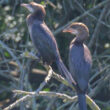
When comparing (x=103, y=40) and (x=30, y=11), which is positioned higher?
(x=30, y=11)

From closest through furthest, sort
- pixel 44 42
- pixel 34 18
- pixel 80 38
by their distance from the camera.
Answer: pixel 44 42
pixel 80 38
pixel 34 18

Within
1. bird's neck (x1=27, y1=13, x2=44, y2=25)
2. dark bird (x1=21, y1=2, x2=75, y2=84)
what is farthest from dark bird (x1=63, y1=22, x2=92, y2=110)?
bird's neck (x1=27, y1=13, x2=44, y2=25)

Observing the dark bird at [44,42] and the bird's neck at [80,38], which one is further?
the bird's neck at [80,38]

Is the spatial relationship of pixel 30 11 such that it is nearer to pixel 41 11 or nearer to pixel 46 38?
pixel 41 11

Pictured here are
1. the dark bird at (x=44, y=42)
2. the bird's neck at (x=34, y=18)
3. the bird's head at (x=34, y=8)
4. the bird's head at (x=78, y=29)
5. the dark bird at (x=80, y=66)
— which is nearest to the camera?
the dark bird at (x=80, y=66)

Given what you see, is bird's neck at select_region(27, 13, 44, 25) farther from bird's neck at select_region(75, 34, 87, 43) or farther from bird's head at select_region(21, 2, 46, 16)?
bird's neck at select_region(75, 34, 87, 43)

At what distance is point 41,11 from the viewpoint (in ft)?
21.3

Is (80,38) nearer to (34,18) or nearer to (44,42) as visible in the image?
(44,42)

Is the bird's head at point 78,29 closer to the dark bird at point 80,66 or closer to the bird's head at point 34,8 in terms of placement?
the dark bird at point 80,66

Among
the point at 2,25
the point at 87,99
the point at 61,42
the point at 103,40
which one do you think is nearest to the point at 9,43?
the point at 2,25

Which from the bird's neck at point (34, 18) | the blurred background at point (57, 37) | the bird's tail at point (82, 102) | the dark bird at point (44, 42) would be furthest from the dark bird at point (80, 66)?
the blurred background at point (57, 37)

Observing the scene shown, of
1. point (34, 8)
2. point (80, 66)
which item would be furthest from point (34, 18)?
point (80, 66)

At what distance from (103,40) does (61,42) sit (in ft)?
2.50

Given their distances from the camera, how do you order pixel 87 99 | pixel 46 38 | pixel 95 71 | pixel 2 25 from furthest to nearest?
pixel 2 25 → pixel 95 71 → pixel 46 38 → pixel 87 99
